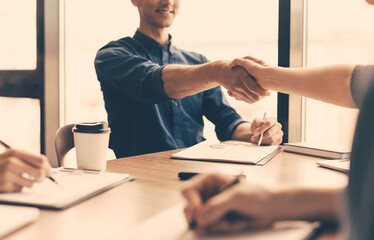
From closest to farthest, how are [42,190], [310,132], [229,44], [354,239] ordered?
[354,239] → [42,190] → [310,132] → [229,44]

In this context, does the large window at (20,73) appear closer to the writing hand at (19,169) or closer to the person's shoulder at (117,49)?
the person's shoulder at (117,49)

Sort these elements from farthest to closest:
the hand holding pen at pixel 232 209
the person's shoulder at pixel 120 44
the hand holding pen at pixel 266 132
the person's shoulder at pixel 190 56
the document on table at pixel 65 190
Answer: the person's shoulder at pixel 190 56, the person's shoulder at pixel 120 44, the hand holding pen at pixel 266 132, the document on table at pixel 65 190, the hand holding pen at pixel 232 209

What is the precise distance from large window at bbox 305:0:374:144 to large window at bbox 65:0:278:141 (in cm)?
24

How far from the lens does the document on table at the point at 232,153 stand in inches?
48.4

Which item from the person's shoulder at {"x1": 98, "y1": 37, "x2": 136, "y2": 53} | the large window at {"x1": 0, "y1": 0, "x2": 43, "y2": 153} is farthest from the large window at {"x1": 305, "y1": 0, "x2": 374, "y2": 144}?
the large window at {"x1": 0, "y1": 0, "x2": 43, "y2": 153}

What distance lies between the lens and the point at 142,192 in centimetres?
86

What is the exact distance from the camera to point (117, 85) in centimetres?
181

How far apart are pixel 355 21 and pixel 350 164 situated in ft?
6.43

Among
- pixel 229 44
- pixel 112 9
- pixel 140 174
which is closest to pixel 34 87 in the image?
pixel 112 9

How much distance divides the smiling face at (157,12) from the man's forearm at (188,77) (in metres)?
0.53

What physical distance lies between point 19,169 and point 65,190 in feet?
0.36

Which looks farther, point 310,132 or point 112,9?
point 112,9

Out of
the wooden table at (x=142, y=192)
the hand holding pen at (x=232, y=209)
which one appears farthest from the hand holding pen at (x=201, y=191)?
the wooden table at (x=142, y=192)

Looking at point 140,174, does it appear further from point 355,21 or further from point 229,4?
point 229,4
